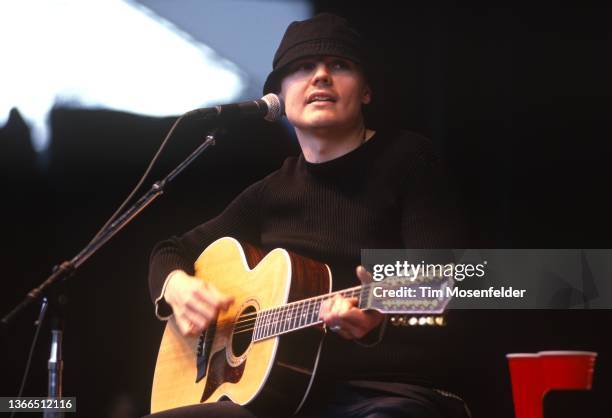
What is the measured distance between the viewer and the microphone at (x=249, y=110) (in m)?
2.09

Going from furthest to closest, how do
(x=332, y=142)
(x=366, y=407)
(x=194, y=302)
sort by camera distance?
(x=332, y=142) < (x=194, y=302) < (x=366, y=407)

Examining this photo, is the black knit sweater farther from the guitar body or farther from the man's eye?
the man's eye

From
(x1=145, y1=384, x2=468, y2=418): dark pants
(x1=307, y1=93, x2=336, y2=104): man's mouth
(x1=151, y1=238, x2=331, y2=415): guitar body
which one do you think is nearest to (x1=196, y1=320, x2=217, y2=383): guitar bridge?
(x1=151, y1=238, x2=331, y2=415): guitar body

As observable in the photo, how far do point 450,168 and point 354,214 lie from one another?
417 millimetres

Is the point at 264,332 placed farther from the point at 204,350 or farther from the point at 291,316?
the point at 204,350

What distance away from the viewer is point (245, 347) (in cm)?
202

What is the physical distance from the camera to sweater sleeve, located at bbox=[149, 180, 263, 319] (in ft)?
7.78

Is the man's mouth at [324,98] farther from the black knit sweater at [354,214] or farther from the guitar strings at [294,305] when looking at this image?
the guitar strings at [294,305]

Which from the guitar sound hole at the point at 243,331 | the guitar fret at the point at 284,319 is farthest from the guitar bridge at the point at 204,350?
the guitar fret at the point at 284,319

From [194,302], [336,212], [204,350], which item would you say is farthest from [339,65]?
[204,350]

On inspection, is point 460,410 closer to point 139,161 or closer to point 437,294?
point 437,294

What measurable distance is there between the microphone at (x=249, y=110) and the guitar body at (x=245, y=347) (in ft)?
1.25

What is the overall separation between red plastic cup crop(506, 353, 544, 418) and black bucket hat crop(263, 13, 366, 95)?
3.06ft

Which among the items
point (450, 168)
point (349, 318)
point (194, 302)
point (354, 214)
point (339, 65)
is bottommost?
point (349, 318)
